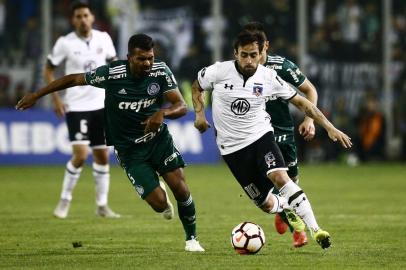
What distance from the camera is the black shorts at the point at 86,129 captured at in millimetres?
14914

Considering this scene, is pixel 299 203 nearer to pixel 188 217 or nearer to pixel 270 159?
pixel 270 159

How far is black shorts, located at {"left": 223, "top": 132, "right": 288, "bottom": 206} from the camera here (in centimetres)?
1070

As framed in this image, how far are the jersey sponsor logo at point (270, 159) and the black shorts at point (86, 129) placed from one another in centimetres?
468

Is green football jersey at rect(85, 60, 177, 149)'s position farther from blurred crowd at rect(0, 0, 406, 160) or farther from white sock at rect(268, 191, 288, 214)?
blurred crowd at rect(0, 0, 406, 160)

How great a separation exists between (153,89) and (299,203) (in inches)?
72.4

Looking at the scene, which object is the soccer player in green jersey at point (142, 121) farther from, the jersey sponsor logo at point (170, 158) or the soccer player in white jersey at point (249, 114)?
the soccer player in white jersey at point (249, 114)

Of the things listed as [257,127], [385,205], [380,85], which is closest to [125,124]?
[257,127]

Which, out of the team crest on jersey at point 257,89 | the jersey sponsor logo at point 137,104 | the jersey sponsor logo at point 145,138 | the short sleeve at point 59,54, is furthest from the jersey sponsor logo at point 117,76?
the short sleeve at point 59,54

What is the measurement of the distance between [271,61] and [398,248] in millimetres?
2357

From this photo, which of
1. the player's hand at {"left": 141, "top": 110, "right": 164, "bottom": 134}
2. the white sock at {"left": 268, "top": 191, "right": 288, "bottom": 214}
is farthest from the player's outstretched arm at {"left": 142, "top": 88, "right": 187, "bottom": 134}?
the white sock at {"left": 268, "top": 191, "right": 288, "bottom": 214}

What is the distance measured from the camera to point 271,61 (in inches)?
462

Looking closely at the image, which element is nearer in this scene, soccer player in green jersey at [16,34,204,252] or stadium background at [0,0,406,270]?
stadium background at [0,0,406,270]

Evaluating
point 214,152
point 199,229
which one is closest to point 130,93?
point 199,229

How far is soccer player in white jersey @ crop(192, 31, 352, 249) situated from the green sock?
0.58m
